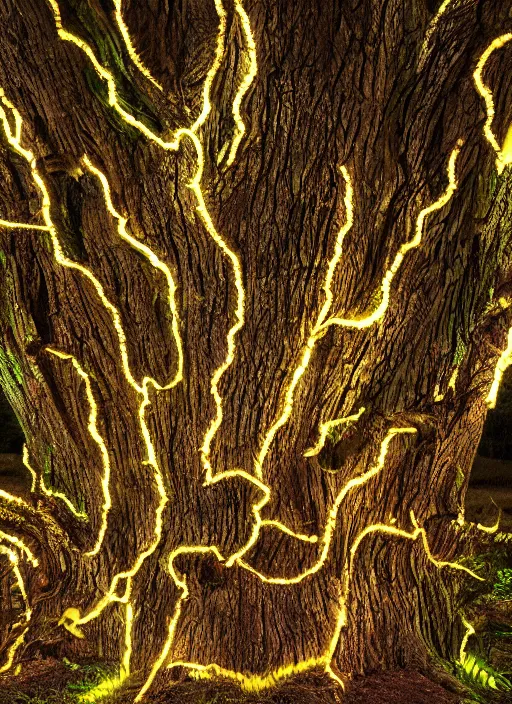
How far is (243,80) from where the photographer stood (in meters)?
2.02

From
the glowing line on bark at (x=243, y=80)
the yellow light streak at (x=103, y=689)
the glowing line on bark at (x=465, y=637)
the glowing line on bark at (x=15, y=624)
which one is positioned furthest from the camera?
the glowing line on bark at (x=465, y=637)

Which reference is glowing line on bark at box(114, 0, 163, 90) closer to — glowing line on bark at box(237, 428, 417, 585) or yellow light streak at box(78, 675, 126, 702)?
glowing line on bark at box(237, 428, 417, 585)

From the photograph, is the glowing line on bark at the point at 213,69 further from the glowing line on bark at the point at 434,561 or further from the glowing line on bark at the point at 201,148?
the glowing line on bark at the point at 434,561

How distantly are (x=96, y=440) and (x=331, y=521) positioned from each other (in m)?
0.96

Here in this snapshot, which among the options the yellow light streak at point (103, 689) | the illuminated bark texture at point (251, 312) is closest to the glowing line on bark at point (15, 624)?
the illuminated bark texture at point (251, 312)

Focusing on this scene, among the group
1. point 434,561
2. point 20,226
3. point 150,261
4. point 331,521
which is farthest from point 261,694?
point 20,226

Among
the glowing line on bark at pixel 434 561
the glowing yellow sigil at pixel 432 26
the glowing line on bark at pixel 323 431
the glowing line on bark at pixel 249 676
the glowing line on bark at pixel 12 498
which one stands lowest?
the glowing line on bark at pixel 249 676

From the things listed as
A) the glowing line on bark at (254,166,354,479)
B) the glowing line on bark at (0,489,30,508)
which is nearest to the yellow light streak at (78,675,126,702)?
the glowing line on bark at (0,489,30,508)

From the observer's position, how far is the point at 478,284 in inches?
91.0

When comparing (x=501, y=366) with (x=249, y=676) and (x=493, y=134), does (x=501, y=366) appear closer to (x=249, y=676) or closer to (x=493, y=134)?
(x=493, y=134)

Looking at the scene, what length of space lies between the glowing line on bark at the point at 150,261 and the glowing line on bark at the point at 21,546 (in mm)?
794

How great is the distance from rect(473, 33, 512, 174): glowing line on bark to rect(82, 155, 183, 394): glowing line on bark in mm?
1223

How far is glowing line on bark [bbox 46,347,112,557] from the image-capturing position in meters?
2.30

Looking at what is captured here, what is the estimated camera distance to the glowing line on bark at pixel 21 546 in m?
2.39
